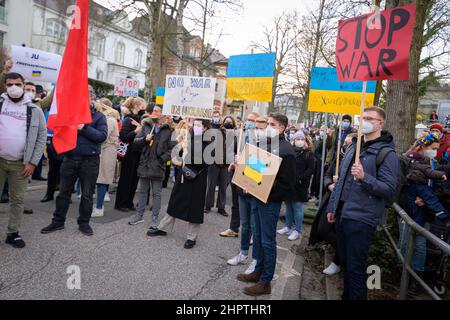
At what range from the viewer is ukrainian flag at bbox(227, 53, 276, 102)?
6.52 meters

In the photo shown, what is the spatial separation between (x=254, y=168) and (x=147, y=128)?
109 inches

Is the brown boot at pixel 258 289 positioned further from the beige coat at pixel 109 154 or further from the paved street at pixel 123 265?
the beige coat at pixel 109 154

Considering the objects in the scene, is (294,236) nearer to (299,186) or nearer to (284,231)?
→ (284,231)

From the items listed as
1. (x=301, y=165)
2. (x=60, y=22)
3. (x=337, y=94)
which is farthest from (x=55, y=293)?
(x=60, y=22)

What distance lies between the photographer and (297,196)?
21.6 feet

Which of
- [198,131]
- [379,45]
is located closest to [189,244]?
[198,131]

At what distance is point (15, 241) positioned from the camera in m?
4.63

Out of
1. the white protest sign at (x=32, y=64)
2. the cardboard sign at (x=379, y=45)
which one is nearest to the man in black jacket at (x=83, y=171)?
the cardboard sign at (x=379, y=45)

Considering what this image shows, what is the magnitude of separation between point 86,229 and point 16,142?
1.61 metres

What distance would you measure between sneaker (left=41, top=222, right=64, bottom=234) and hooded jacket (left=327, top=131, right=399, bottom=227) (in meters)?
4.06

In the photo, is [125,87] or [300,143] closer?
[300,143]

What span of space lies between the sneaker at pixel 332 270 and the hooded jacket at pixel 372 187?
1.67m

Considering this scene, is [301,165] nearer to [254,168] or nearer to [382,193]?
[254,168]

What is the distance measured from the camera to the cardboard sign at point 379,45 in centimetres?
378
